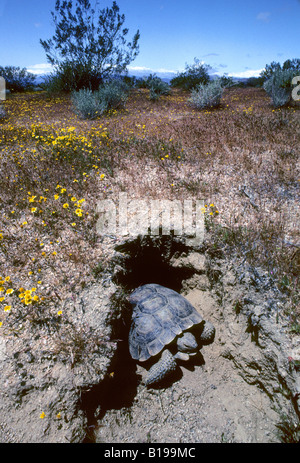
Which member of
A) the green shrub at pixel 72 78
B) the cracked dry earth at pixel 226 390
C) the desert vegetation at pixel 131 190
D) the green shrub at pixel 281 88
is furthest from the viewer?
the green shrub at pixel 72 78

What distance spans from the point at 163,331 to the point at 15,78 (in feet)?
101

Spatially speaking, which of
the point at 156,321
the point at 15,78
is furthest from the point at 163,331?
the point at 15,78

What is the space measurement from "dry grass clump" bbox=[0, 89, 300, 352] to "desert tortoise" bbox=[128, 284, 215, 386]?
1049 millimetres

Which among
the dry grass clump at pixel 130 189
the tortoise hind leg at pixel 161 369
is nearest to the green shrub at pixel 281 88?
the dry grass clump at pixel 130 189

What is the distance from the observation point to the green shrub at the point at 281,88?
36.1 ft

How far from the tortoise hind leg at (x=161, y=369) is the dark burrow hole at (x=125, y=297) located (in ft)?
0.85

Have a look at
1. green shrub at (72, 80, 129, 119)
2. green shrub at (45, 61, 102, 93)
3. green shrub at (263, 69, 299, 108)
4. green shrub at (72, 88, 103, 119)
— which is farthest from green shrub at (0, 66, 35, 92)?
green shrub at (263, 69, 299, 108)

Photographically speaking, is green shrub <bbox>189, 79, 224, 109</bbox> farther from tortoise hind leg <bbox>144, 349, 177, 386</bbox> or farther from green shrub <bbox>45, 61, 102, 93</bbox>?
tortoise hind leg <bbox>144, 349, 177, 386</bbox>

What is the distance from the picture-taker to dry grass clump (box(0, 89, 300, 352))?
3396 mm

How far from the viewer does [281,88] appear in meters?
11.6

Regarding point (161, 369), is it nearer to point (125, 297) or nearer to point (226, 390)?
point (226, 390)

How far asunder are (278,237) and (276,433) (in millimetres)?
2505

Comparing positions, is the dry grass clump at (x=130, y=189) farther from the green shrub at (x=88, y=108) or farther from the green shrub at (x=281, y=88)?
the green shrub at (x=281, y=88)
